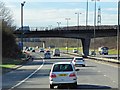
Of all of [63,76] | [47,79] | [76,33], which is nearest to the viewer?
[63,76]

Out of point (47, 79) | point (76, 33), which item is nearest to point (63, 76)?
point (47, 79)

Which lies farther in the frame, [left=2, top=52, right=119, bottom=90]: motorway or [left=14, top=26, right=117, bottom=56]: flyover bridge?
[left=14, top=26, right=117, bottom=56]: flyover bridge

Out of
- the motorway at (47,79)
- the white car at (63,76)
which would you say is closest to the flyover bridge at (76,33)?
the motorway at (47,79)

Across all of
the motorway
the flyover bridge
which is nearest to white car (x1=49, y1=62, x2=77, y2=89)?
the motorway

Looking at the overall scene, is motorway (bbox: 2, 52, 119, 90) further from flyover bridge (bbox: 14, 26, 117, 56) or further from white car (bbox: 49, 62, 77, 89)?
flyover bridge (bbox: 14, 26, 117, 56)

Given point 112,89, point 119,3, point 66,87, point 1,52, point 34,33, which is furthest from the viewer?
point 34,33

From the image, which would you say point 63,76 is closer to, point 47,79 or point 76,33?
point 47,79

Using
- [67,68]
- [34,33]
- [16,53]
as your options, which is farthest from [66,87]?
[34,33]

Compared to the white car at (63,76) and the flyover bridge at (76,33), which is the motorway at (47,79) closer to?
the white car at (63,76)

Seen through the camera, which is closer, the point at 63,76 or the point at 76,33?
the point at 63,76

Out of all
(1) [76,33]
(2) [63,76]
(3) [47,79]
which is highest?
(1) [76,33]

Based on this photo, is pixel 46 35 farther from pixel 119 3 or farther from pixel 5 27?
pixel 119 3

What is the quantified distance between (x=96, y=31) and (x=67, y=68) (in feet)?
280

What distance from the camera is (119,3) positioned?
6875cm
